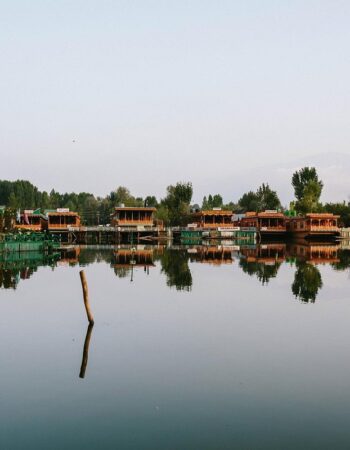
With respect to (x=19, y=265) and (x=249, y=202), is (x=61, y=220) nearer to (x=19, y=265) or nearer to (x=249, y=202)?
(x=19, y=265)

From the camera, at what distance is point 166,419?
12156 mm

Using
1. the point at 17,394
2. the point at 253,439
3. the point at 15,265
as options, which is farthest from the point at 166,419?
the point at 15,265

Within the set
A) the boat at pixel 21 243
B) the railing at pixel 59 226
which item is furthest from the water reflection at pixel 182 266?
the railing at pixel 59 226

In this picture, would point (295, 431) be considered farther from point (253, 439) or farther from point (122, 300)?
point (122, 300)

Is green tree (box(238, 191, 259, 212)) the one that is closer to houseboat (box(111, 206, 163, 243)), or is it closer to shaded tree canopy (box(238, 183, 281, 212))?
shaded tree canopy (box(238, 183, 281, 212))

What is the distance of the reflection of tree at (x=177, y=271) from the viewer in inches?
1463

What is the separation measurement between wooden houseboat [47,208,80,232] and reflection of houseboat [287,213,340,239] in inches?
1845

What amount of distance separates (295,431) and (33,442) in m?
5.82

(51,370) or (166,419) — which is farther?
(51,370)

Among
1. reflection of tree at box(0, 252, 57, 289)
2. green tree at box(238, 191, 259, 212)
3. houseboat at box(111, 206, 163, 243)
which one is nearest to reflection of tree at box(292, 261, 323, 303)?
reflection of tree at box(0, 252, 57, 289)

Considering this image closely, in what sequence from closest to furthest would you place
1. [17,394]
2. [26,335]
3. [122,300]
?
1. [17,394]
2. [26,335]
3. [122,300]

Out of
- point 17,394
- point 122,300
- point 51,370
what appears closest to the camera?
point 17,394

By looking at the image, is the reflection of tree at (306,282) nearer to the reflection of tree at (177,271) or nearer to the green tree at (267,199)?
the reflection of tree at (177,271)

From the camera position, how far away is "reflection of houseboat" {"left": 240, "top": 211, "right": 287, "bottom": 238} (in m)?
110
